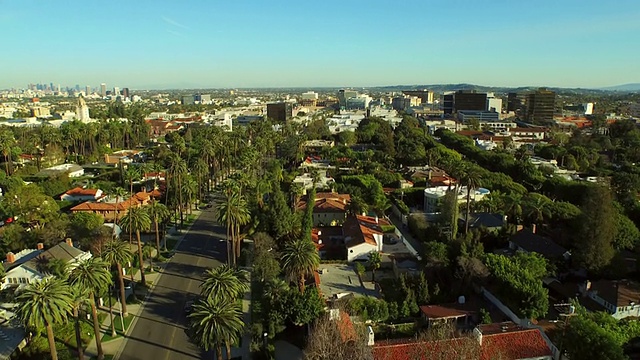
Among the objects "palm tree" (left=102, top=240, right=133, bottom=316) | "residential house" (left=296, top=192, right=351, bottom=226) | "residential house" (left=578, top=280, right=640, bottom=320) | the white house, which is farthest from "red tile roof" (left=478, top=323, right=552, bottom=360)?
"residential house" (left=296, top=192, right=351, bottom=226)

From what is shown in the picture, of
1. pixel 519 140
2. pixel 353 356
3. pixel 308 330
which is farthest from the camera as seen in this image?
pixel 519 140

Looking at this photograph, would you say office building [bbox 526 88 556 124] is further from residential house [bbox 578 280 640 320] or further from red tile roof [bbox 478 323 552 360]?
red tile roof [bbox 478 323 552 360]

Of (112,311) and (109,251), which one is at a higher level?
(109,251)

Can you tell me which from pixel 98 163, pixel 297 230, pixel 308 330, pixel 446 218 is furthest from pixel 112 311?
pixel 98 163

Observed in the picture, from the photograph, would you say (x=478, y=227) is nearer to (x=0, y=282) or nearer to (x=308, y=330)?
(x=308, y=330)

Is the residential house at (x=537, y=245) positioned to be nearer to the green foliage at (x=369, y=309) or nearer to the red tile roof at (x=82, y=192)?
the green foliage at (x=369, y=309)

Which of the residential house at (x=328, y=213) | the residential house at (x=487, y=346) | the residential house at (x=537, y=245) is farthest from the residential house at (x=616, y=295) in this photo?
the residential house at (x=328, y=213)
